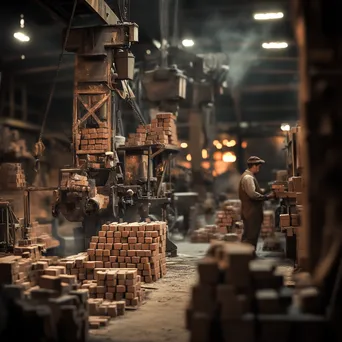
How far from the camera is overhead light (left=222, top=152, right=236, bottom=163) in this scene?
30797 millimetres

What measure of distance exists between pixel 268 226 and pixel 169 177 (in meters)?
3.62

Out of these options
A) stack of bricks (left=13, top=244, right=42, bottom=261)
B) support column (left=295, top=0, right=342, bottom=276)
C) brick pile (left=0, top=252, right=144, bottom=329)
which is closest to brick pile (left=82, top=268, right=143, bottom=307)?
brick pile (left=0, top=252, right=144, bottom=329)

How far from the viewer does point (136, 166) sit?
586 inches

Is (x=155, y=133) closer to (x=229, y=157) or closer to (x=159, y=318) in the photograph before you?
(x=159, y=318)

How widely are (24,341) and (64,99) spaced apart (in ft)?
74.2

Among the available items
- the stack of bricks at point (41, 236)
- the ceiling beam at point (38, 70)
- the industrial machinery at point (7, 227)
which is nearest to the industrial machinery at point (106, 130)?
the stack of bricks at point (41, 236)

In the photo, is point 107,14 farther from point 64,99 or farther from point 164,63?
point 64,99

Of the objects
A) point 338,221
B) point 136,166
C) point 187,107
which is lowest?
point 338,221

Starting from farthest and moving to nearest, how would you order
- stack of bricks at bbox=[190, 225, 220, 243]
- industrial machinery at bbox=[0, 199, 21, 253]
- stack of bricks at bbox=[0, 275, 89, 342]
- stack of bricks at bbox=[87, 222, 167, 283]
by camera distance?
stack of bricks at bbox=[190, 225, 220, 243] → industrial machinery at bbox=[0, 199, 21, 253] → stack of bricks at bbox=[87, 222, 167, 283] → stack of bricks at bbox=[0, 275, 89, 342]

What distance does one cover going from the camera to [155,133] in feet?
49.1

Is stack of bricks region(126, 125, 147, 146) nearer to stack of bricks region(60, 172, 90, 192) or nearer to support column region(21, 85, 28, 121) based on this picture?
stack of bricks region(60, 172, 90, 192)

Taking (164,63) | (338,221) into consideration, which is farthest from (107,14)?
(338,221)

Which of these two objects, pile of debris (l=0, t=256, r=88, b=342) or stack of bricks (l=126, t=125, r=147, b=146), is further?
stack of bricks (l=126, t=125, r=147, b=146)

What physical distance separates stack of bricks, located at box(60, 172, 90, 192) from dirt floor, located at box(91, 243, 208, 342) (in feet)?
9.40
